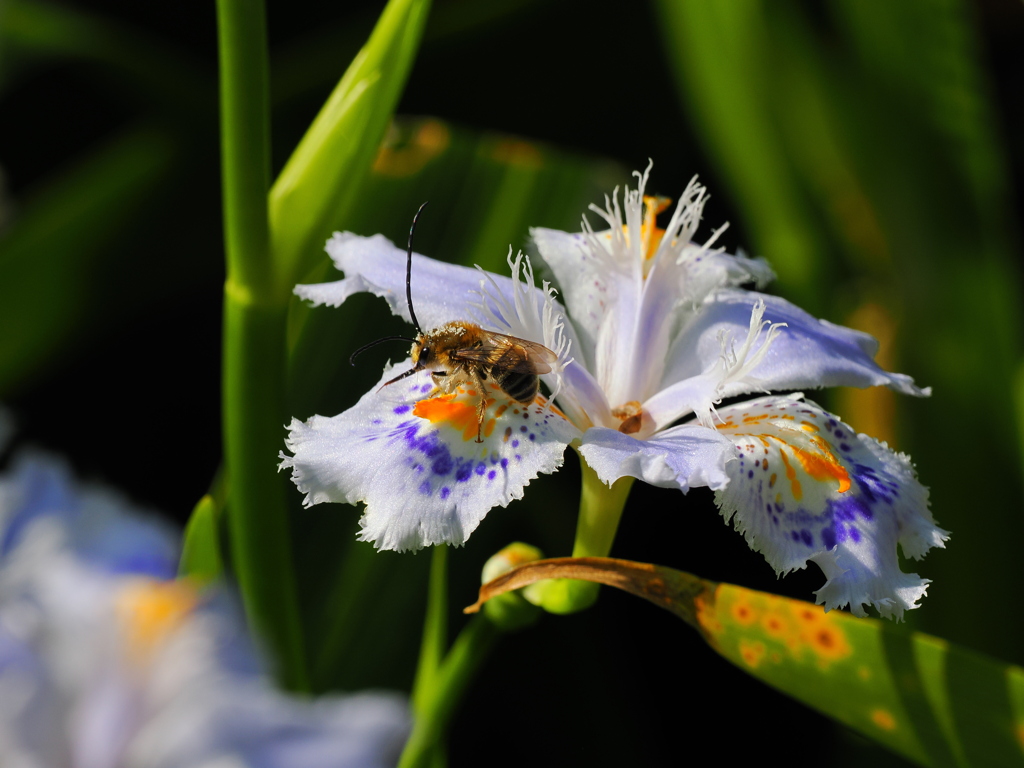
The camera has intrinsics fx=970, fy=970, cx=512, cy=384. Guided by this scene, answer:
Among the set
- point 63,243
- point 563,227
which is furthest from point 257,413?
point 63,243

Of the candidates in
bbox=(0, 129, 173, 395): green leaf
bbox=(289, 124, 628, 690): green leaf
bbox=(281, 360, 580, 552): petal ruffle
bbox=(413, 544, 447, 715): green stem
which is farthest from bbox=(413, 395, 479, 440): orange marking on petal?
bbox=(0, 129, 173, 395): green leaf

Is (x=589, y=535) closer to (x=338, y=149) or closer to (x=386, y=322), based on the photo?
(x=338, y=149)

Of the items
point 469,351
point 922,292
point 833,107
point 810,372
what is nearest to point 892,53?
point 833,107

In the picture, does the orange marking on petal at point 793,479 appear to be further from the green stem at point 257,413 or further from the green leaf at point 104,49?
the green leaf at point 104,49

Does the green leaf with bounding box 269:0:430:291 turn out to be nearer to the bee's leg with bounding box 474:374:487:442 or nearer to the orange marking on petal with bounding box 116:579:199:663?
the bee's leg with bounding box 474:374:487:442

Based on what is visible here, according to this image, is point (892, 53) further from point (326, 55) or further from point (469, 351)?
point (469, 351)
